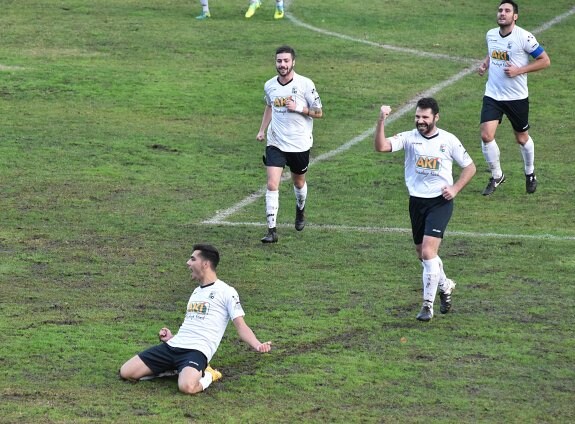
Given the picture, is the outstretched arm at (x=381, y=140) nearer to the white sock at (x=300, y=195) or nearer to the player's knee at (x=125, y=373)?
the player's knee at (x=125, y=373)

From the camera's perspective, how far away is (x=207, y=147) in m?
23.1

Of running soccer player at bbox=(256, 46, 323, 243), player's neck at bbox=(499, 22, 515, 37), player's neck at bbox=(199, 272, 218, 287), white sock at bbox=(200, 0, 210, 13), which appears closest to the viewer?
player's neck at bbox=(199, 272, 218, 287)

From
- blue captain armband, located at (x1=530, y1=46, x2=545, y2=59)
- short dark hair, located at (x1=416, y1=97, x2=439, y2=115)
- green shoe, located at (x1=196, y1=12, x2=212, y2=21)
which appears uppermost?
short dark hair, located at (x1=416, y1=97, x2=439, y2=115)

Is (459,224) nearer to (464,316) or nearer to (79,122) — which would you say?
(464,316)

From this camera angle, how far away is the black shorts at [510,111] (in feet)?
63.8

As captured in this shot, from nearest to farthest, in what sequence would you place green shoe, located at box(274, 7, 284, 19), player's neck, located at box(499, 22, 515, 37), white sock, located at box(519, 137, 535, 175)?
player's neck, located at box(499, 22, 515, 37) → white sock, located at box(519, 137, 535, 175) → green shoe, located at box(274, 7, 284, 19)

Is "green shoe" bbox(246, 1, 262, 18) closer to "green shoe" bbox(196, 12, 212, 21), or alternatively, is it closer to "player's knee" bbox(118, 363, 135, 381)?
"green shoe" bbox(196, 12, 212, 21)

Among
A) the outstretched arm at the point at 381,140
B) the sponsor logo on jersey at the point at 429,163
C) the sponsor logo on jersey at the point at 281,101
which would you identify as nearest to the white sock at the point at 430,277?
the sponsor logo on jersey at the point at 429,163

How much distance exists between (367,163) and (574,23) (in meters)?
12.3

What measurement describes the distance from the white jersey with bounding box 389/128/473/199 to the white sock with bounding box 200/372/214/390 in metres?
3.41

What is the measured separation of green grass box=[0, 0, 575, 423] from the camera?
11898 mm

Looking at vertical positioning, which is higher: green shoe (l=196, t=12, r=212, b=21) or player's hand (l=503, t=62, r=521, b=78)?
player's hand (l=503, t=62, r=521, b=78)

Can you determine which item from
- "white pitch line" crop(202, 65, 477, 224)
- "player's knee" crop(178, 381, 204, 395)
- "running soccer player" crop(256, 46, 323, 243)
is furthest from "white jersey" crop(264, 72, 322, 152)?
"player's knee" crop(178, 381, 204, 395)

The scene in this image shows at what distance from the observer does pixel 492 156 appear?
64.6 ft
